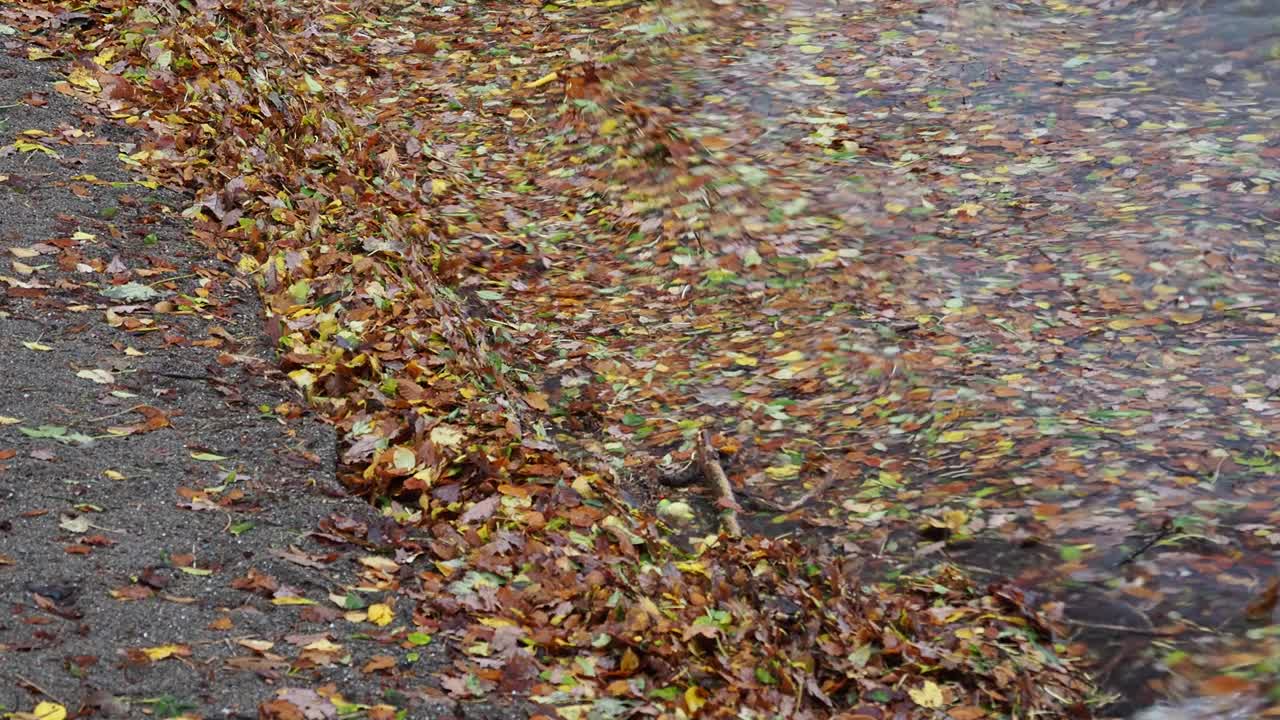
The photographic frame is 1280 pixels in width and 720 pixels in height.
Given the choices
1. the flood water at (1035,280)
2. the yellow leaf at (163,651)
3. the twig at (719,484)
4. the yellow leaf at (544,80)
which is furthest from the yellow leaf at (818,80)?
the yellow leaf at (163,651)

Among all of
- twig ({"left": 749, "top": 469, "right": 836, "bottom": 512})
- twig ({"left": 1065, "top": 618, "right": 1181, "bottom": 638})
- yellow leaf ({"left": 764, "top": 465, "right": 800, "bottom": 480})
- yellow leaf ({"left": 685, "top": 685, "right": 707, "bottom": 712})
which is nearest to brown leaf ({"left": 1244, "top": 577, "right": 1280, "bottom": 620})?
twig ({"left": 1065, "top": 618, "right": 1181, "bottom": 638})

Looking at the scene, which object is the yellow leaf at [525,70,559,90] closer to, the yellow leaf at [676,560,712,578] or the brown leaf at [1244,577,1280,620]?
the yellow leaf at [676,560,712,578]

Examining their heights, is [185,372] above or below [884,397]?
above

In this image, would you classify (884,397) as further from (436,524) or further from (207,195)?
(207,195)

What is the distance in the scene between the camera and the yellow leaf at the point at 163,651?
11.0ft

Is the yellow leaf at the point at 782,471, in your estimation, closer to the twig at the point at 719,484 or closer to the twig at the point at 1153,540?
the twig at the point at 719,484

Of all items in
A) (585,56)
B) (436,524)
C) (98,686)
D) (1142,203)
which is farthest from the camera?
(585,56)

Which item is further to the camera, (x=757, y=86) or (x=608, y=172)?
(x=757, y=86)

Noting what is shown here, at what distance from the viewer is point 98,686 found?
3209mm

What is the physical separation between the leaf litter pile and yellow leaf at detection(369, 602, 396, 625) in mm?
128

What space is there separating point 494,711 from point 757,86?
245 inches

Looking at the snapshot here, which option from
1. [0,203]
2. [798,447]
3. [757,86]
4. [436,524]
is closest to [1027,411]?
[798,447]

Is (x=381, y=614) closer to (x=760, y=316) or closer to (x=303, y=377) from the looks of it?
(x=303, y=377)

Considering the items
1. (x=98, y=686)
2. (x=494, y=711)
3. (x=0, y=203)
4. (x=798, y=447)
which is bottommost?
(x=798, y=447)
